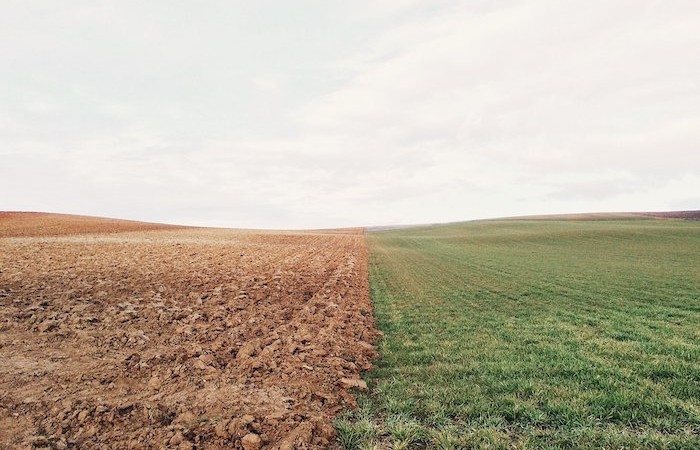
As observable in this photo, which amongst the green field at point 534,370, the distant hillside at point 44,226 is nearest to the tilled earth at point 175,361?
the green field at point 534,370

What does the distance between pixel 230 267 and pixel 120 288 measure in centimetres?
753

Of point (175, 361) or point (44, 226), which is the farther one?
point (44, 226)

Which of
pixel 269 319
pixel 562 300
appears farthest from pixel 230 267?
pixel 562 300

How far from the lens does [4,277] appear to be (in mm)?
17172

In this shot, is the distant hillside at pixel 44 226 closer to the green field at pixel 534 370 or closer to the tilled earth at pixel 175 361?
the tilled earth at pixel 175 361

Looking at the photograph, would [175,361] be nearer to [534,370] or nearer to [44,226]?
[534,370]

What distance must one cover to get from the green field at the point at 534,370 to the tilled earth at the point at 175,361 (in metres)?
0.93

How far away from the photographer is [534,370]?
7.70m

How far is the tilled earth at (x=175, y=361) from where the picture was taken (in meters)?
5.64

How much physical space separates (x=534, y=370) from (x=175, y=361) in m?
7.17

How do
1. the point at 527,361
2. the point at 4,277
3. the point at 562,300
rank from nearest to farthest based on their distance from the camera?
1. the point at 527,361
2. the point at 562,300
3. the point at 4,277

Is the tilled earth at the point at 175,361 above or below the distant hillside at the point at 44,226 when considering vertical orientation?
below

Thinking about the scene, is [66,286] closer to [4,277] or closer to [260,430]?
[4,277]

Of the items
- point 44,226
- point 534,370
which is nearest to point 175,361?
point 534,370
